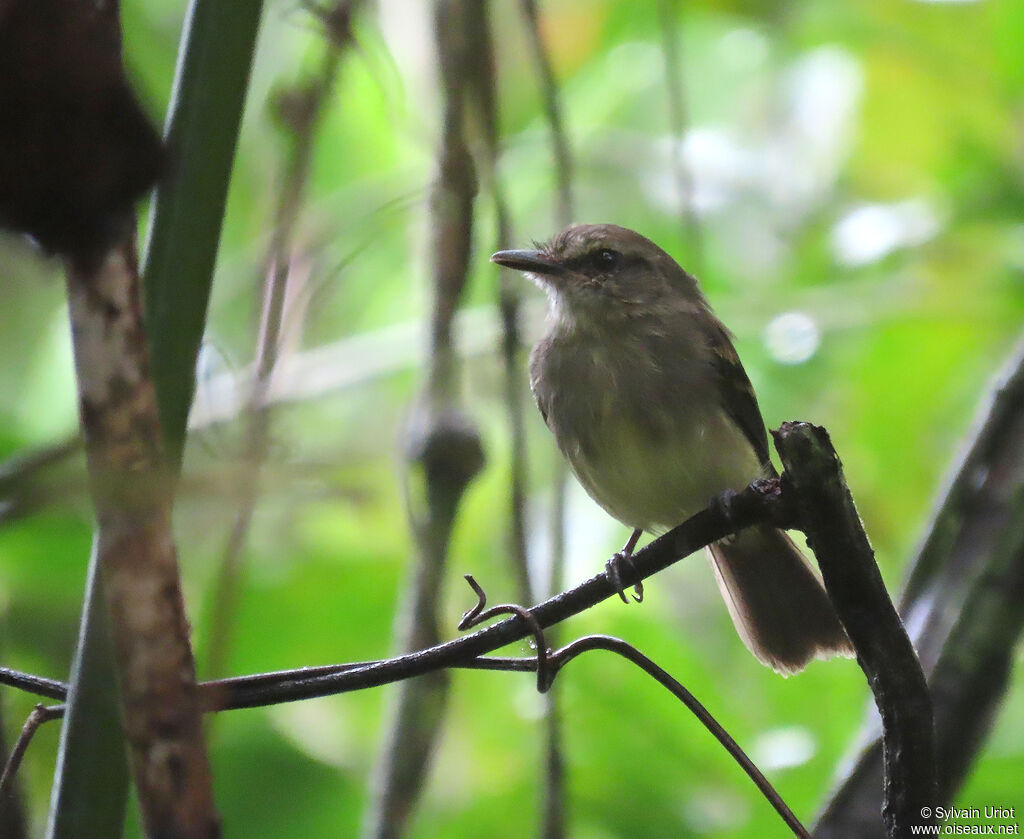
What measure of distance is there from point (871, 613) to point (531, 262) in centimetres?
168

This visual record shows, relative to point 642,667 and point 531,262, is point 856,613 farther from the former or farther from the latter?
point 531,262

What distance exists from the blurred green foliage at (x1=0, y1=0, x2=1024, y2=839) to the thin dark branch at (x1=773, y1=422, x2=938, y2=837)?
0.84m

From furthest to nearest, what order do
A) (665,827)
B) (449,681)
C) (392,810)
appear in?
(665,827) < (449,681) < (392,810)

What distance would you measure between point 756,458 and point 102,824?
1.99 metres

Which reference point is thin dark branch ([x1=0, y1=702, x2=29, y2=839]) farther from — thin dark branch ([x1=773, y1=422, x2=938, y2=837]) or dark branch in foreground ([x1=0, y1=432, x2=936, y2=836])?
thin dark branch ([x1=773, y1=422, x2=938, y2=837])

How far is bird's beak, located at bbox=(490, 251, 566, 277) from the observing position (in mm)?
2677

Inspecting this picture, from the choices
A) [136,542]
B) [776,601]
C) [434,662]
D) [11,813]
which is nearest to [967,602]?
[776,601]

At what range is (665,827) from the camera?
260 centimetres

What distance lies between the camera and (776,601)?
8.94 ft

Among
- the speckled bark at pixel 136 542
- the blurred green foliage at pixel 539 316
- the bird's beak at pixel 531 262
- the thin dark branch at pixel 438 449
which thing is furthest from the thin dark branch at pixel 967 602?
the speckled bark at pixel 136 542

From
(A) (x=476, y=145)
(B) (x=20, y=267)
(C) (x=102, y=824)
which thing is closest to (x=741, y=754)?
(C) (x=102, y=824)

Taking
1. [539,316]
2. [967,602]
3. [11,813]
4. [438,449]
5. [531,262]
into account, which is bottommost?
[11,813]

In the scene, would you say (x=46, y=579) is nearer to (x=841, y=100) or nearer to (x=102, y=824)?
(x=102, y=824)

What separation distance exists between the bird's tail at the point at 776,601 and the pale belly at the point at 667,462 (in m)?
0.14
